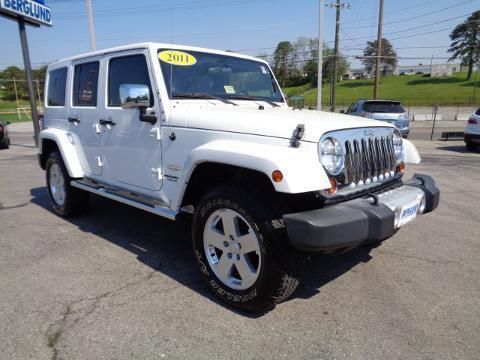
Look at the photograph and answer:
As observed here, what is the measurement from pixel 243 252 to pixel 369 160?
1214mm

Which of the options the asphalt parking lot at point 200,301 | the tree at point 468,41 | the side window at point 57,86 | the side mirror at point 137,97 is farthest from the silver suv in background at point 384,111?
the tree at point 468,41

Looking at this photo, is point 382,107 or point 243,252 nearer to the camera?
point 243,252

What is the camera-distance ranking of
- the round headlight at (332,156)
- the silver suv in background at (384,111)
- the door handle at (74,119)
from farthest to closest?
the silver suv in background at (384,111) → the door handle at (74,119) → the round headlight at (332,156)

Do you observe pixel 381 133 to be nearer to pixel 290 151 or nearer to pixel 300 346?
pixel 290 151

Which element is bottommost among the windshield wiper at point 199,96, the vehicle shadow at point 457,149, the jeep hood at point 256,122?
the vehicle shadow at point 457,149

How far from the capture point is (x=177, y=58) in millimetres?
3604

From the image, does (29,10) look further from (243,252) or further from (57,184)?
(243,252)

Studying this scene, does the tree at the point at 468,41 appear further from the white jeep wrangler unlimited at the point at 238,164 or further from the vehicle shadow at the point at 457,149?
the white jeep wrangler unlimited at the point at 238,164

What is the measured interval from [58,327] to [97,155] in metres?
2.15

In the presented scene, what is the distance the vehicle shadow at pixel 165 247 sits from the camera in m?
3.42

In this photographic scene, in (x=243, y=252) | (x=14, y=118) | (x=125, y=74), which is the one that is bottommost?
(x=14, y=118)

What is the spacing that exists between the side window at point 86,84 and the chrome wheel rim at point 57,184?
40.7 inches

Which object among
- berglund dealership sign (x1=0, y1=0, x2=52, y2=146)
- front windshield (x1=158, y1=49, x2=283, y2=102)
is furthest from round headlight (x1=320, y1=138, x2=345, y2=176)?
berglund dealership sign (x1=0, y1=0, x2=52, y2=146)

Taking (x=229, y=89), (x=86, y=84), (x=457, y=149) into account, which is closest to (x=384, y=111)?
(x=457, y=149)
